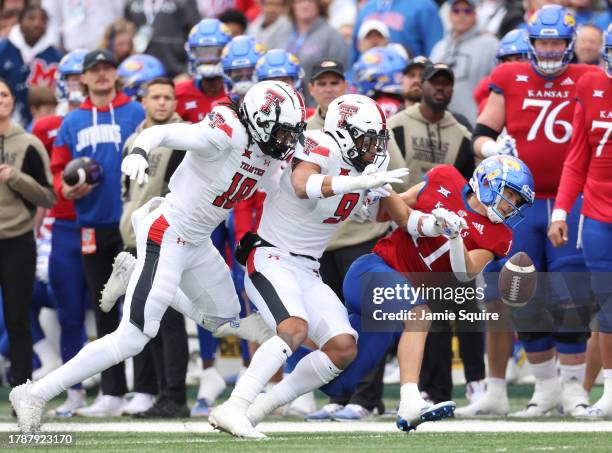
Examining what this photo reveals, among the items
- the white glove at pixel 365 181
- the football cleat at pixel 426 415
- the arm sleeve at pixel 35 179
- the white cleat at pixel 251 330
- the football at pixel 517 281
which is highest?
the white glove at pixel 365 181

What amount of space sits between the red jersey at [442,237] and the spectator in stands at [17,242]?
2.63m

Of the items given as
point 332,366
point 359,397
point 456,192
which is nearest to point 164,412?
point 359,397

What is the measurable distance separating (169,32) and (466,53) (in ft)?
10.1

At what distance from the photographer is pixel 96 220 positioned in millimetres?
10102

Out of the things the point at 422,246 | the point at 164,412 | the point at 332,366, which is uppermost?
the point at 422,246

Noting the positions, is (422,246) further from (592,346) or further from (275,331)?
(592,346)

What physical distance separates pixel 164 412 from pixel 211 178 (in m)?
2.05

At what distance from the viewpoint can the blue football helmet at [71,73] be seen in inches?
436

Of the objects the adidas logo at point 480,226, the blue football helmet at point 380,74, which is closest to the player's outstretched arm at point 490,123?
the blue football helmet at point 380,74

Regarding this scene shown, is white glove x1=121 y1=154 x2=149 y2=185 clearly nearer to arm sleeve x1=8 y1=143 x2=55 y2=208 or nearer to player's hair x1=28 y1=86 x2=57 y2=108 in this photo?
arm sleeve x1=8 y1=143 x2=55 y2=208

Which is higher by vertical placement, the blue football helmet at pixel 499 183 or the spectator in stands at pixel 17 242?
the blue football helmet at pixel 499 183

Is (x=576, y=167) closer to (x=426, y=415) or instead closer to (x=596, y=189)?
(x=596, y=189)

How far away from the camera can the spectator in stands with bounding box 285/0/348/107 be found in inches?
488

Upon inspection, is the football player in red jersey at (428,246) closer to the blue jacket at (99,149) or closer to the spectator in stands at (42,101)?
the blue jacket at (99,149)
